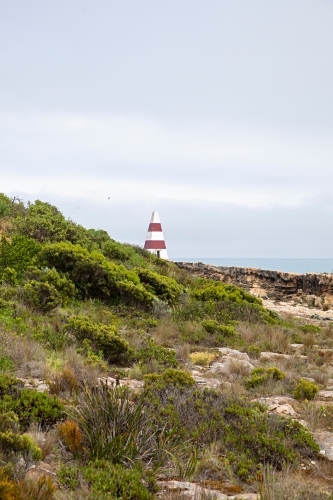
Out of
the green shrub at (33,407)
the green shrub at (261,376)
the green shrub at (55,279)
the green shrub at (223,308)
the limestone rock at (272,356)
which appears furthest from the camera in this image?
the green shrub at (223,308)

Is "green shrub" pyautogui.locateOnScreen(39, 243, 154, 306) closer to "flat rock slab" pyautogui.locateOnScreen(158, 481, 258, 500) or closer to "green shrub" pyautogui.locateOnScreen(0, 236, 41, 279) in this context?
"green shrub" pyautogui.locateOnScreen(0, 236, 41, 279)

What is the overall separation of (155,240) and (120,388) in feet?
68.6

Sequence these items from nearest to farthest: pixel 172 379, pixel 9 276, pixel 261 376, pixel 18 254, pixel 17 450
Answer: pixel 17 450 < pixel 172 379 < pixel 261 376 < pixel 9 276 < pixel 18 254

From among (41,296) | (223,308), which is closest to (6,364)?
(41,296)

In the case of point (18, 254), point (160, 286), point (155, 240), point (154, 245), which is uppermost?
point (155, 240)

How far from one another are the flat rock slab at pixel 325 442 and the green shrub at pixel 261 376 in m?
1.71

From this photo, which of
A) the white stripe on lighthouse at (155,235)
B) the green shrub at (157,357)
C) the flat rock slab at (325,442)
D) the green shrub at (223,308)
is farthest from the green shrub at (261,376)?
the white stripe on lighthouse at (155,235)

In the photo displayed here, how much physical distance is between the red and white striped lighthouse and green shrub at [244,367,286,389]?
17755mm

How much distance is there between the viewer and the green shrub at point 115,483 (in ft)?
11.7

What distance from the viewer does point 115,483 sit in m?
3.69

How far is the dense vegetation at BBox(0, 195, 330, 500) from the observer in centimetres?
405

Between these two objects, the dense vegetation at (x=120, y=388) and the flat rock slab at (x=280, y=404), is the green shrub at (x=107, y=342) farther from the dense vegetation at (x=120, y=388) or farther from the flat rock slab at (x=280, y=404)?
the flat rock slab at (x=280, y=404)

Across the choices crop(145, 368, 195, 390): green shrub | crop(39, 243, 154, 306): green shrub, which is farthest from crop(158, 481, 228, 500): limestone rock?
crop(39, 243, 154, 306): green shrub

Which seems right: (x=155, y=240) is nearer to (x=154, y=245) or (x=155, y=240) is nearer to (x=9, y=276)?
(x=154, y=245)
